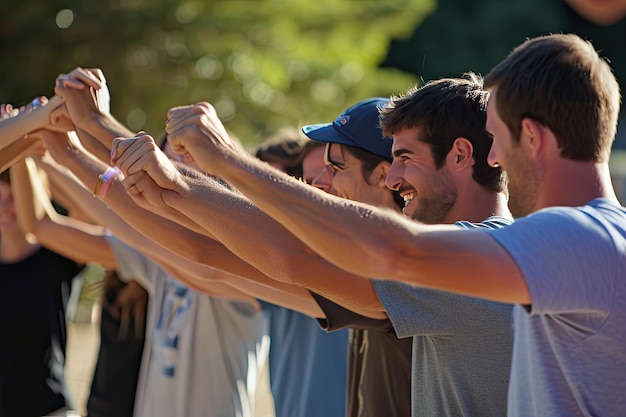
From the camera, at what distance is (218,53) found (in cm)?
1351

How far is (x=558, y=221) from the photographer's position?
6.96 feet

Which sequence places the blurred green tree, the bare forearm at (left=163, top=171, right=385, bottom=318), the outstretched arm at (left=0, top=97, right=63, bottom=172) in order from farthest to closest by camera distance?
the blurred green tree → the outstretched arm at (left=0, top=97, right=63, bottom=172) → the bare forearm at (left=163, top=171, right=385, bottom=318)

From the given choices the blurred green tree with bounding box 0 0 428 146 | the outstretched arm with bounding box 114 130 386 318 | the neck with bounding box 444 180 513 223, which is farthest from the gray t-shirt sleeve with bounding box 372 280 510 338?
the blurred green tree with bounding box 0 0 428 146

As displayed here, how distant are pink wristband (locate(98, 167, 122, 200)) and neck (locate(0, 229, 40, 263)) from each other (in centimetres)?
192

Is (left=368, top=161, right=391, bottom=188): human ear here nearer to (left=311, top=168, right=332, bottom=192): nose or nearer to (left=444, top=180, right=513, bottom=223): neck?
(left=311, top=168, right=332, bottom=192): nose

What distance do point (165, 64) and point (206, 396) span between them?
9.40 m

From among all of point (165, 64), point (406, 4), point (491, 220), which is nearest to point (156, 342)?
point (491, 220)

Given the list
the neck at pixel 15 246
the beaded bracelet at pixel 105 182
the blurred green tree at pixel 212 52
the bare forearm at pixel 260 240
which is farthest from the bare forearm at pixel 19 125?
the blurred green tree at pixel 212 52

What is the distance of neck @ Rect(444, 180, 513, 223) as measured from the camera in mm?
3158

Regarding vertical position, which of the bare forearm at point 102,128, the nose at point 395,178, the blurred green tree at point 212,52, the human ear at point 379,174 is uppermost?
the blurred green tree at point 212,52

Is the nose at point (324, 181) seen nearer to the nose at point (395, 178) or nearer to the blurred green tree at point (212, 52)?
the nose at point (395, 178)

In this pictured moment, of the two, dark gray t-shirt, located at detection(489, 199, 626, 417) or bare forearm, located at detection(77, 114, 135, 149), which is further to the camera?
bare forearm, located at detection(77, 114, 135, 149)

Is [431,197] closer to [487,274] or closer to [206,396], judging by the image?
[487,274]

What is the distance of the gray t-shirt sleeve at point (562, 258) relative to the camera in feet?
6.80
